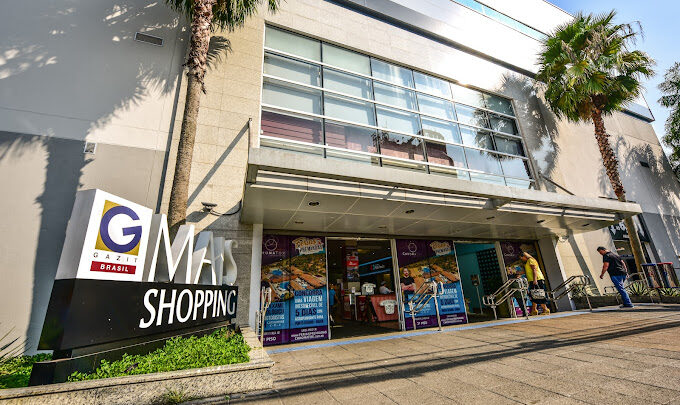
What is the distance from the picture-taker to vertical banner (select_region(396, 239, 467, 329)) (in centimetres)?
929

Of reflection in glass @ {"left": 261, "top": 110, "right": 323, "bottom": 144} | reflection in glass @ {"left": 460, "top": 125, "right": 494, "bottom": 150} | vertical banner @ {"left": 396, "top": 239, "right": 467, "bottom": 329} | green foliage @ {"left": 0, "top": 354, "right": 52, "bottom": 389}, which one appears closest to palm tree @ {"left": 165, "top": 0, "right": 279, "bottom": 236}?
reflection in glass @ {"left": 261, "top": 110, "right": 323, "bottom": 144}

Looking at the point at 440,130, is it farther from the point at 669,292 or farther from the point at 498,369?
the point at 669,292

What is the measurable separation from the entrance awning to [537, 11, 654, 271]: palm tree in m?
5.42

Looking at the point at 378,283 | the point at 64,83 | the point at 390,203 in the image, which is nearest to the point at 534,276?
the point at 390,203

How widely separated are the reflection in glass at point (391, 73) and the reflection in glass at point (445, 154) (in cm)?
279

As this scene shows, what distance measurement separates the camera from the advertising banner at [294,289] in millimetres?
7457

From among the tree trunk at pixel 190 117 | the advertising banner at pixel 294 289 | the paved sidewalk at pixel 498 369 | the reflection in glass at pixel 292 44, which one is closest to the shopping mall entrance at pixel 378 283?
the advertising banner at pixel 294 289

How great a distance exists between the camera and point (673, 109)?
1648 centimetres

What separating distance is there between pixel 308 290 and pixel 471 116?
30.7ft

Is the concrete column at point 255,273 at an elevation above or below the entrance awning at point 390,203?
below

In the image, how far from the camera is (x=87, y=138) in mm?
→ 6473

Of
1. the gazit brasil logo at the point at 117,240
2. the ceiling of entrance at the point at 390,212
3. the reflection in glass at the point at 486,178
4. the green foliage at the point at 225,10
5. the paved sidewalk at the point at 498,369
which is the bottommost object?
the paved sidewalk at the point at 498,369

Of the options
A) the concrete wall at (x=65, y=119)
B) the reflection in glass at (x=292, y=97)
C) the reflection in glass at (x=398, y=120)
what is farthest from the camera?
the reflection in glass at (x=398, y=120)

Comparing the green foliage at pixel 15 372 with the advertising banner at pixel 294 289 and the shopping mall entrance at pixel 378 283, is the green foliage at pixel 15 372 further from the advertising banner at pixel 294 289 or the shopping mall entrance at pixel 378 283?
the advertising banner at pixel 294 289
